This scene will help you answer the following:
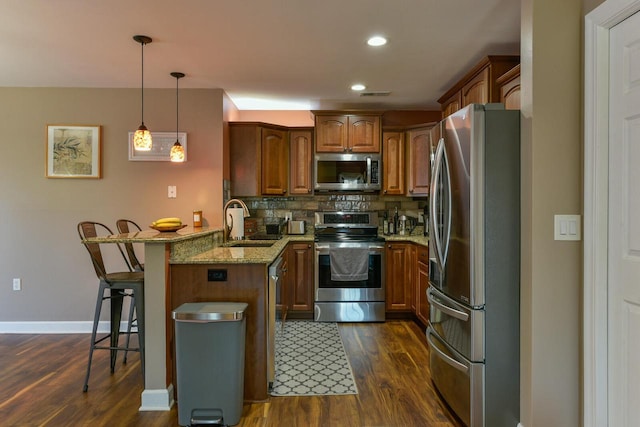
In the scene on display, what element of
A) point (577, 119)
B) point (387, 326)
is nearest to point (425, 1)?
point (577, 119)

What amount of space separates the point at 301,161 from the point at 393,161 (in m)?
1.12

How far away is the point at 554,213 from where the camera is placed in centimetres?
175

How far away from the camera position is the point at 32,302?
3.78 meters

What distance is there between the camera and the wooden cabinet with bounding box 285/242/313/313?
163 inches

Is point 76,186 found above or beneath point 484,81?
beneath

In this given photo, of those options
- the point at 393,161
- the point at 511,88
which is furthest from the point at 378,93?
the point at 511,88

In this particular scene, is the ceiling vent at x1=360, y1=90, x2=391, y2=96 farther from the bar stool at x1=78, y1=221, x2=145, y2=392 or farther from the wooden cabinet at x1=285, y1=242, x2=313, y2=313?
the bar stool at x1=78, y1=221, x2=145, y2=392

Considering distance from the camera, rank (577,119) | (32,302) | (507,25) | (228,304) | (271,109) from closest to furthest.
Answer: (577,119), (228,304), (507,25), (32,302), (271,109)

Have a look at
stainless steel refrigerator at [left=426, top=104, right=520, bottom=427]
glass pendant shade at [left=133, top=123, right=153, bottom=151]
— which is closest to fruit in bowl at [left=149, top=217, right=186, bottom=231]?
glass pendant shade at [left=133, top=123, right=153, bottom=151]

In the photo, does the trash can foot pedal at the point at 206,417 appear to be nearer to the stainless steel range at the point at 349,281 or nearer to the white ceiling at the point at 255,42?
the stainless steel range at the point at 349,281

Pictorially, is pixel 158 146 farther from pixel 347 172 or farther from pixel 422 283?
pixel 422 283
